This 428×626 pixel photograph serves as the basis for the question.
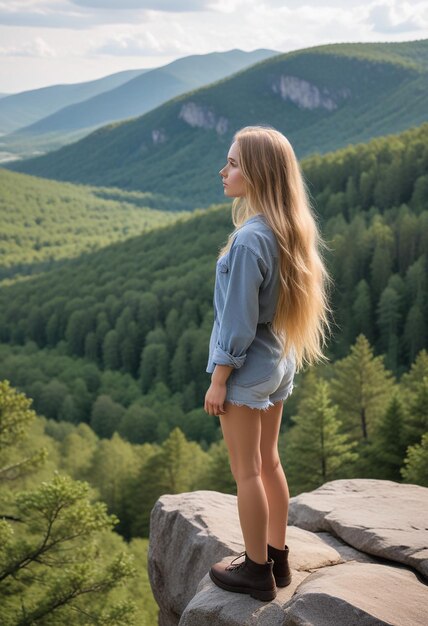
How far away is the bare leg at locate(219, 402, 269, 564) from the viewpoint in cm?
645

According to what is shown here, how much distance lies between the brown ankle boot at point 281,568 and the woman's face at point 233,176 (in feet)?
10.9

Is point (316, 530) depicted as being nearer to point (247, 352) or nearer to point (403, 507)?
point (403, 507)

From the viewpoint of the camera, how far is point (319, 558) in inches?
310

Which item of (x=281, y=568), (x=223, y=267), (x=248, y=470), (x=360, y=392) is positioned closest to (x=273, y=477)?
(x=248, y=470)

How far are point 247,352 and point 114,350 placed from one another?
9232cm

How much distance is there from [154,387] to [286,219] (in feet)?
268

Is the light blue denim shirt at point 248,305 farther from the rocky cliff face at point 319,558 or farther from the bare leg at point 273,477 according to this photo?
the rocky cliff face at point 319,558

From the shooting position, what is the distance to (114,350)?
9769 cm

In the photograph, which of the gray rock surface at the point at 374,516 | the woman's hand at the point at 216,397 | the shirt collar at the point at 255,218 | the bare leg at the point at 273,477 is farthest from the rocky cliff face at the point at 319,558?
the shirt collar at the point at 255,218

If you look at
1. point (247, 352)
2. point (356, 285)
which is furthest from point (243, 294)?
point (356, 285)

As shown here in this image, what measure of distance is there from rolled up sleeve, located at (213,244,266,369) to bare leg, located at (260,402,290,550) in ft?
2.87

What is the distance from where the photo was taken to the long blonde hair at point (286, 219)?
6.34m

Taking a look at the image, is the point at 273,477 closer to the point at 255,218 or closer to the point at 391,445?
the point at 255,218

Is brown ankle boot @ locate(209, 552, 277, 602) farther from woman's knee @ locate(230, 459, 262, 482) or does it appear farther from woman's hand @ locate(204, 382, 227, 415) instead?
woman's hand @ locate(204, 382, 227, 415)
